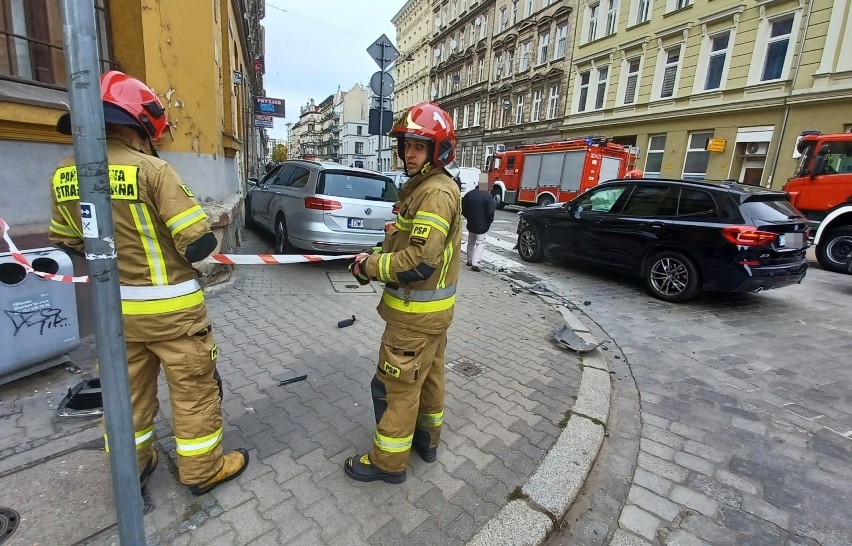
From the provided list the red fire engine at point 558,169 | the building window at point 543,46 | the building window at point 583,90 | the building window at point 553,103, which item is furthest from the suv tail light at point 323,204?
the building window at point 543,46

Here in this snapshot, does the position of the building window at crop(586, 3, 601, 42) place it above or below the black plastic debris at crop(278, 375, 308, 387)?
above

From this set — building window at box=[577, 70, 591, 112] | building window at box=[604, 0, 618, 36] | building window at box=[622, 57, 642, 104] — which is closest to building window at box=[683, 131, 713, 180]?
building window at box=[622, 57, 642, 104]

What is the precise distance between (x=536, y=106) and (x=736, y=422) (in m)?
27.9

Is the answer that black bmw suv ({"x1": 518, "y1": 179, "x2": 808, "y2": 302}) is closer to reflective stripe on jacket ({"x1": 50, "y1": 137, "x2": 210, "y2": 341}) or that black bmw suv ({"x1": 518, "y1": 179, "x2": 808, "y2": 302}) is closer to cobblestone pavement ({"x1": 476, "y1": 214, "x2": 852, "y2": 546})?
cobblestone pavement ({"x1": 476, "y1": 214, "x2": 852, "y2": 546})

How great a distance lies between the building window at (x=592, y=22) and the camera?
23.1 metres

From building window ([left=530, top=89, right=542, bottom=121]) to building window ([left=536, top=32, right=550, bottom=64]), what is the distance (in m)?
1.90

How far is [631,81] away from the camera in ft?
68.9

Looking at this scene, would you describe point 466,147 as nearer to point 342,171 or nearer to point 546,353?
point 342,171

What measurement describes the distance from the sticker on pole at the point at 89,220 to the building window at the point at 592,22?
2711 cm

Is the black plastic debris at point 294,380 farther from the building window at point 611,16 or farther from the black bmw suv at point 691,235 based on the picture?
the building window at point 611,16

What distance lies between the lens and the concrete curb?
2029mm

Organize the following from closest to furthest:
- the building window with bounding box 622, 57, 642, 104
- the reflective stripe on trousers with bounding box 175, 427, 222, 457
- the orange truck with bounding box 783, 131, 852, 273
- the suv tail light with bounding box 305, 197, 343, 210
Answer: the reflective stripe on trousers with bounding box 175, 427, 222, 457
the suv tail light with bounding box 305, 197, 343, 210
the orange truck with bounding box 783, 131, 852, 273
the building window with bounding box 622, 57, 642, 104

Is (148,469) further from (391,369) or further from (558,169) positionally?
(558,169)

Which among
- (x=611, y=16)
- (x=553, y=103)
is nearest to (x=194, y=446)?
(x=611, y=16)
